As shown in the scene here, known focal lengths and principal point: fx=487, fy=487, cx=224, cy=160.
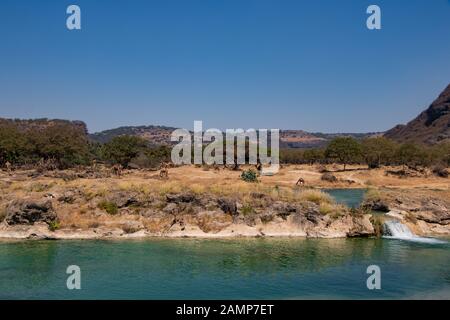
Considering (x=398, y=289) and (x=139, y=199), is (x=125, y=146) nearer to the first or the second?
(x=139, y=199)

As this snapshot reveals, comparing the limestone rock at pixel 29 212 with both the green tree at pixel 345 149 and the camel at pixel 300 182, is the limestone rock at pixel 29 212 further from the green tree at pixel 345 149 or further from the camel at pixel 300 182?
the green tree at pixel 345 149

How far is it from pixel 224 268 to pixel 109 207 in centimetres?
1549

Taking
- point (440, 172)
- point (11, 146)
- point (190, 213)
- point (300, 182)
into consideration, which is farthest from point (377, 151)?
point (190, 213)

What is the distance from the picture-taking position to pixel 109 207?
40.0 metres

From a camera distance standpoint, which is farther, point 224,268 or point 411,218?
point 411,218

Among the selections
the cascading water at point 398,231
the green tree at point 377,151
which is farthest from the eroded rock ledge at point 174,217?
the green tree at point 377,151

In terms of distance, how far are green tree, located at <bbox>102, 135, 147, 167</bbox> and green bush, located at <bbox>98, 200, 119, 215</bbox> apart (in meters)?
58.0

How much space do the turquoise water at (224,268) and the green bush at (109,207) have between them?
492 cm

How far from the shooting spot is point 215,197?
40.9m

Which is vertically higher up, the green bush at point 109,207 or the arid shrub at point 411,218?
the green bush at point 109,207

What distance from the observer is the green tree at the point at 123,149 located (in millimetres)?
97562

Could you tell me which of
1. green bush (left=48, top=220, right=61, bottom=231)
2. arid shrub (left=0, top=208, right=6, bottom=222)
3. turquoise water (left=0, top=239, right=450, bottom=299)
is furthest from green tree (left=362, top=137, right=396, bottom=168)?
arid shrub (left=0, top=208, right=6, bottom=222)

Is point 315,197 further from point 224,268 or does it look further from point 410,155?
point 410,155
